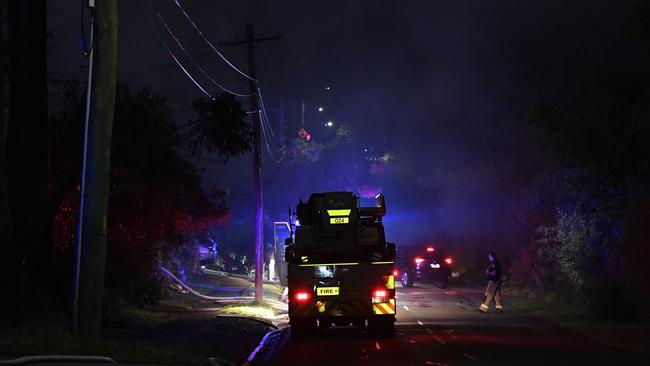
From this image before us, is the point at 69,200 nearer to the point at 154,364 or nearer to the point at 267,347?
the point at 267,347

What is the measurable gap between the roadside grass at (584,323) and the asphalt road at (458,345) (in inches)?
18.1

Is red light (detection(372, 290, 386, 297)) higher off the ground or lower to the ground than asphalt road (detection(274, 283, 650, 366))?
higher

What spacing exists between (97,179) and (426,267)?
27.0 metres

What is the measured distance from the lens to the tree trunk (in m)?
10.7

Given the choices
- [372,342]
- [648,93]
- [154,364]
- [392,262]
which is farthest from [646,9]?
[154,364]

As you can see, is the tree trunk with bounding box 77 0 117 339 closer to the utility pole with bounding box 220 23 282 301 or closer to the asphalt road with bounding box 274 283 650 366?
the asphalt road with bounding box 274 283 650 366

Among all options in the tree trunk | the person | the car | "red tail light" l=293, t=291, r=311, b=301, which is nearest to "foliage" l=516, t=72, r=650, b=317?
the person

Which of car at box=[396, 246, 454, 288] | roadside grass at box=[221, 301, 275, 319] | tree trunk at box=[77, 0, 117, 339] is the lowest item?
roadside grass at box=[221, 301, 275, 319]

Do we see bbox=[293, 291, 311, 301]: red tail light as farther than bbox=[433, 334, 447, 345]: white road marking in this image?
Yes

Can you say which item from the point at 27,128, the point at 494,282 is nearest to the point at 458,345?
the point at 494,282

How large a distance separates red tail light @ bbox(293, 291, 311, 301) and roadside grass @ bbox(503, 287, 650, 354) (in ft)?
21.0

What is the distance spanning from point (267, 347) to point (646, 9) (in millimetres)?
12053

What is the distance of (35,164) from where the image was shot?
13797mm

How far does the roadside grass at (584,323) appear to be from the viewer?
567 inches
